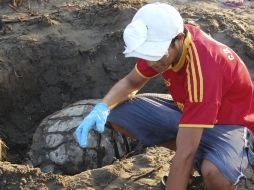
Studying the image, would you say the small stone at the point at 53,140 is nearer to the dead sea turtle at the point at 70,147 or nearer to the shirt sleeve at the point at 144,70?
the dead sea turtle at the point at 70,147

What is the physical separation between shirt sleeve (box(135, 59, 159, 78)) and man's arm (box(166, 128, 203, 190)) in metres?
0.69

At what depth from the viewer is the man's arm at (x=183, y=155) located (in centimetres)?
279

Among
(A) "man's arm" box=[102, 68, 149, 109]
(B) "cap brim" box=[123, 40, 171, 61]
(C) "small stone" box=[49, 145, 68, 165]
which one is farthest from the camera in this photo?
(C) "small stone" box=[49, 145, 68, 165]

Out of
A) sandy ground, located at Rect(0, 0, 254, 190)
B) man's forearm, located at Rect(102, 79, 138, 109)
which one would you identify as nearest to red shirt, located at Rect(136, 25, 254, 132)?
man's forearm, located at Rect(102, 79, 138, 109)

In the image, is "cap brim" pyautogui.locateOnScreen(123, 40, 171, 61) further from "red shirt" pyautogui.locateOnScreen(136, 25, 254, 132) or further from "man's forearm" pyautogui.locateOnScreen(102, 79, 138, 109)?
"man's forearm" pyautogui.locateOnScreen(102, 79, 138, 109)

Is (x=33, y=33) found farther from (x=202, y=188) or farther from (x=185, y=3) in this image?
(x=202, y=188)

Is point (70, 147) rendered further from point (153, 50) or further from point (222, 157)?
point (153, 50)

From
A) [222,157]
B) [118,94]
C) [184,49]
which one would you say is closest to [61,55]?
[118,94]

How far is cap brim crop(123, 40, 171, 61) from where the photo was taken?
2730 millimetres

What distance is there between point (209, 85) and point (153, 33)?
1.40 feet

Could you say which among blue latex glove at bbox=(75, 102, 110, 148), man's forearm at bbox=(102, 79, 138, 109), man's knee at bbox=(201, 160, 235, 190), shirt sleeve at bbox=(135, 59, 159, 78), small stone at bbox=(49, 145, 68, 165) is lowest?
small stone at bbox=(49, 145, 68, 165)

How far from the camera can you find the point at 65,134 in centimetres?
403

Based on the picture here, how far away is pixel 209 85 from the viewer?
109 inches

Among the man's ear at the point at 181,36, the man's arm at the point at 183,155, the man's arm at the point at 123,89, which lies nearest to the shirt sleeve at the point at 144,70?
the man's arm at the point at 123,89
